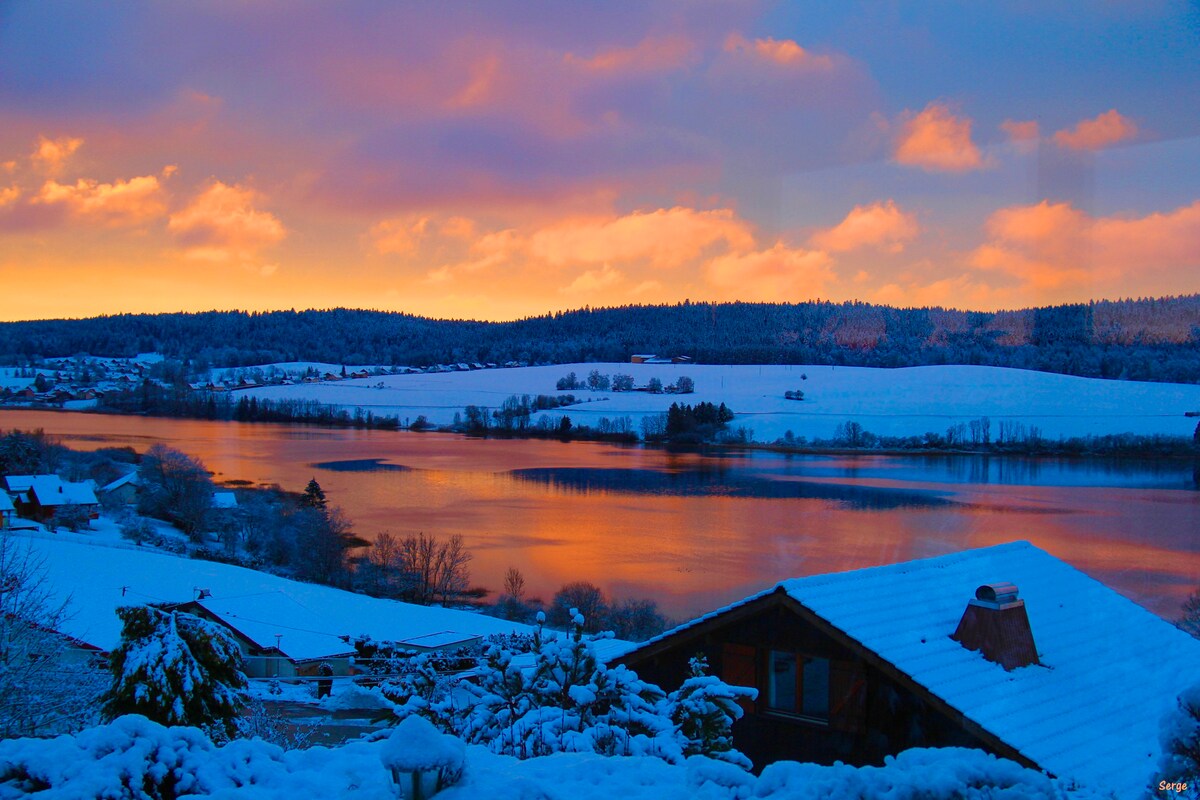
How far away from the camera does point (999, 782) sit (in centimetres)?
A: 129

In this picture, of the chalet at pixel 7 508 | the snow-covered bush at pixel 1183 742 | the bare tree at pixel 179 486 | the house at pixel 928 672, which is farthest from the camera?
the bare tree at pixel 179 486

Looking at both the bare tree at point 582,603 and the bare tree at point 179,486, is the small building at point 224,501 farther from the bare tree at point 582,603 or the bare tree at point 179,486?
the bare tree at point 582,603

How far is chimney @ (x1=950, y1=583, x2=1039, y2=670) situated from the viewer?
3568mm

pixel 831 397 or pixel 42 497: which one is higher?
pixel 831 397

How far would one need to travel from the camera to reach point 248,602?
9.84 m

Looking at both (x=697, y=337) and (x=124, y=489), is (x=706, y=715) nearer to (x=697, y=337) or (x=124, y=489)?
(x=697, y=337)

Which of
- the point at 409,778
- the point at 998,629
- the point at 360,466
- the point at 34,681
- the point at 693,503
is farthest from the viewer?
the point at 360,466

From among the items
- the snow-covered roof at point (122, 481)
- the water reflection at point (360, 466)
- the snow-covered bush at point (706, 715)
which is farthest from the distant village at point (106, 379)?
the snow-covered bush at point (706, 715)

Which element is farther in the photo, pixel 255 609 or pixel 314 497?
pixel 314 497

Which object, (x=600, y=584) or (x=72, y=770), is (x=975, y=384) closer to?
(x=600, y=584)

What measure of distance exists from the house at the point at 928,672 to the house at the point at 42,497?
14.6m

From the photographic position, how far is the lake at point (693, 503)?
888cm

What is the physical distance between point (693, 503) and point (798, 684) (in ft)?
29.5

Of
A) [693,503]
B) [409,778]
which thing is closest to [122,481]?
[693,503]
